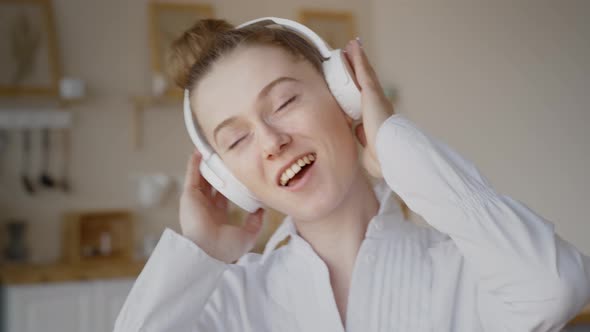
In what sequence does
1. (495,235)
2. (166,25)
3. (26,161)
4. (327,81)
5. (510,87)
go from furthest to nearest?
(166,25) < (26,161) < (510,87) < (327,81) < (495,235)

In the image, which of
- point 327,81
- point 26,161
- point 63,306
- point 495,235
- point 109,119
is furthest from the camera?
point 109,119

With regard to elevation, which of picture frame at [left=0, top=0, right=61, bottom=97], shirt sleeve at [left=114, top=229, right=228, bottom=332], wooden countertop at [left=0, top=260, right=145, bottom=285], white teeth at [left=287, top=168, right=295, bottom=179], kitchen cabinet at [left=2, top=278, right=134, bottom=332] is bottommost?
kitchen cabinet at [left=2, top=278, right=134, bottom=332]

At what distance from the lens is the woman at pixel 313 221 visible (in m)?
0.95

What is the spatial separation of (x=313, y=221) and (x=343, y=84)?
253 millimetres

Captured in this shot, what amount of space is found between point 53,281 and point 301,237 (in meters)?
2.41

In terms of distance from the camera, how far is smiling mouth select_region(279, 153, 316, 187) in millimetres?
1056

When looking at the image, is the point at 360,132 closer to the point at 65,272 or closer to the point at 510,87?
the point at 510,87

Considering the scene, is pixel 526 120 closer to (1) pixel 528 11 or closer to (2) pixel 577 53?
(1) pixel 528 11

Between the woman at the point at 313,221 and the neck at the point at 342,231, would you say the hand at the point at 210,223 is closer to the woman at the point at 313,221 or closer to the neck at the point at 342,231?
the woman at the point at 313,221

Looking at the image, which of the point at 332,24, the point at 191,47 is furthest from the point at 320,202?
the point at 332,24

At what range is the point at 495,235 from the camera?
885 millimetres

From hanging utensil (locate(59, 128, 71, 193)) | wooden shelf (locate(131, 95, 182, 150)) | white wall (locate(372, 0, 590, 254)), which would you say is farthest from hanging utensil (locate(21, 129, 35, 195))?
white wall (locate(372, 0, 590, 254))

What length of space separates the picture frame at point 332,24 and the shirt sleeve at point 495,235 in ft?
10.9

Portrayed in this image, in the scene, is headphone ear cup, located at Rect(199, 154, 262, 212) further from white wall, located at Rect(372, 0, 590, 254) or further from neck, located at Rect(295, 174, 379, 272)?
white wall, located at Rect(372, 0, 590, 254)
